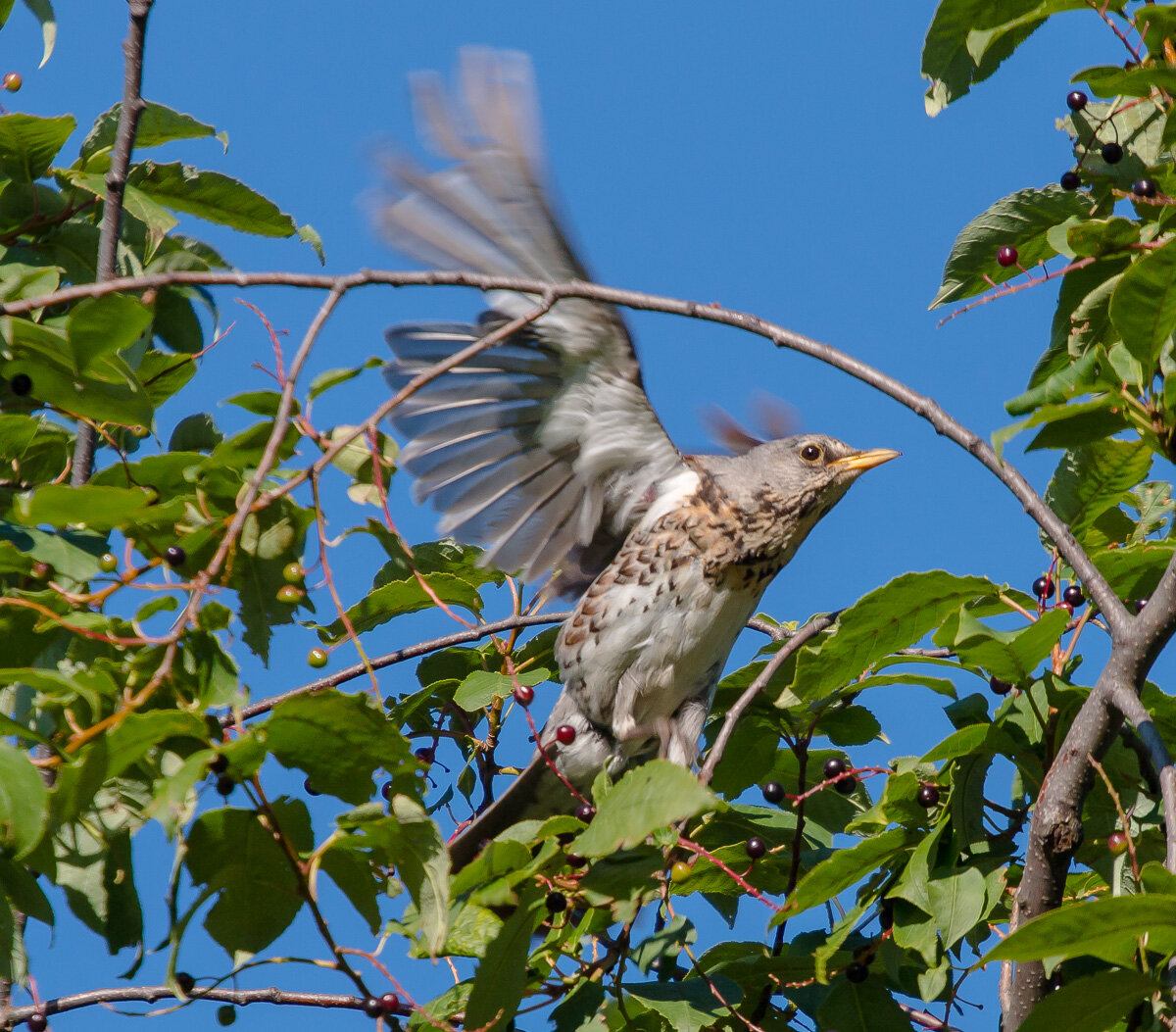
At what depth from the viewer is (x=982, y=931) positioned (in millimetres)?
3168

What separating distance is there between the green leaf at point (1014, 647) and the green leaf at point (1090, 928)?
60 centimetres

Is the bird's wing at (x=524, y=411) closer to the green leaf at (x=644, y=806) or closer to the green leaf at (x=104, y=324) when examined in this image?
the green leaf at (x=104, y=324)

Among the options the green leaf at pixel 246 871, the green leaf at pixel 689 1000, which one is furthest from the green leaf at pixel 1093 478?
the green leaf at pixel 246 871

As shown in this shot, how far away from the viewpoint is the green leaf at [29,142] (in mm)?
3273

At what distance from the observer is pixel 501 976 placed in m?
2.52

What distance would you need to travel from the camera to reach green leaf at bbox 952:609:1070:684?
2664mm

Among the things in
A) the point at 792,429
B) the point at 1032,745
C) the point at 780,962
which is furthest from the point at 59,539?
the point at 792,429

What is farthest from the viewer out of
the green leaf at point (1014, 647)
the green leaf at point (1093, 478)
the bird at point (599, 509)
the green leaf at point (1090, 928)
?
the bird at point (599, 509)

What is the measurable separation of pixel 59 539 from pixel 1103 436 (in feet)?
6.33

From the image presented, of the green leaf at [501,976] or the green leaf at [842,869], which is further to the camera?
the green leaf at [842,869]

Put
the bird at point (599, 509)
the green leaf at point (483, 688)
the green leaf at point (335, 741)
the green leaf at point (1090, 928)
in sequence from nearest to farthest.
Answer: the green leaf at point (1090, 928) < the green leaf at point (335, 741) < the green leaf at point (483, 688) < the bird at point (599, 509)

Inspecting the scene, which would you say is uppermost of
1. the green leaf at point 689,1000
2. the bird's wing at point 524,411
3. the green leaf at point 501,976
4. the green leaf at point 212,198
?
the green leaf at point 212,198

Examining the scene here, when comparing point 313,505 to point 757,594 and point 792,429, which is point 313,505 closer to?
point 757,594

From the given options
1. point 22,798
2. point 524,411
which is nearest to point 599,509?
point 524,411
